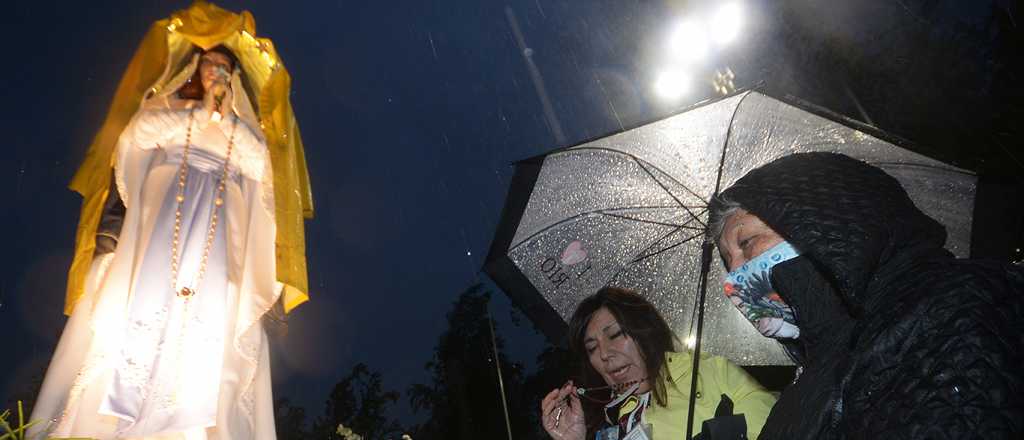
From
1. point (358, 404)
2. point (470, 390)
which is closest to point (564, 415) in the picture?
point (358, 404)

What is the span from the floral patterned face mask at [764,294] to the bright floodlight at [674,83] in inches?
199

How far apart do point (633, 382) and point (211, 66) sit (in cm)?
315

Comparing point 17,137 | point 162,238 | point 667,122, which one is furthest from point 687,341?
point 17,137

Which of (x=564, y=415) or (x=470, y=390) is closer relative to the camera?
(x=564, y=415)

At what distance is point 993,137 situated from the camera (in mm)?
8367

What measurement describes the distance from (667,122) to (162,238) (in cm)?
298

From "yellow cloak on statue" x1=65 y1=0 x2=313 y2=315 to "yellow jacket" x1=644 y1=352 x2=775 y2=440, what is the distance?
2085 millimetres

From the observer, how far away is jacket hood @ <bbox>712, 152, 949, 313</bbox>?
122 cm

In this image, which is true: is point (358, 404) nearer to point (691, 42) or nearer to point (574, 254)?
point (691, 42)

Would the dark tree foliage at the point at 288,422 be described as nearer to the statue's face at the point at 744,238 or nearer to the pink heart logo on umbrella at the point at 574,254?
the pink heart logo on umbrella at the point at 574,254

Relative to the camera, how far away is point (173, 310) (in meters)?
2.85

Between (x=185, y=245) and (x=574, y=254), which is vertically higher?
(x=185, y=245)

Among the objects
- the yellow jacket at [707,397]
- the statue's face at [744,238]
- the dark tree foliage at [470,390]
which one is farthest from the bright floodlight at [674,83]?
the dark tree foliage at [470,390]

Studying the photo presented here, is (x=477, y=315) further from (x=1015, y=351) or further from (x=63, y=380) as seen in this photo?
(x=1015, y=351)
